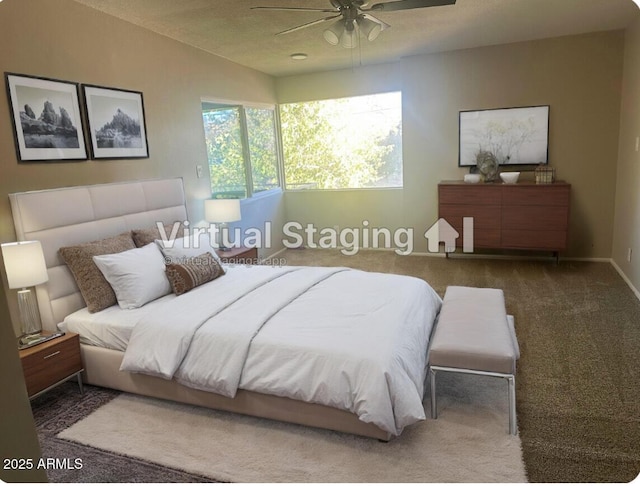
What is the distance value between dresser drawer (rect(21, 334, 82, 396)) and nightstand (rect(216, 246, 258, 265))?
5.81 ft

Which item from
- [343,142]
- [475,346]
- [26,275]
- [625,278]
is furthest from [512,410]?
[343,142]

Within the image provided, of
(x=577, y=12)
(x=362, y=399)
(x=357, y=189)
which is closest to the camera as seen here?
(x=362, y=399)

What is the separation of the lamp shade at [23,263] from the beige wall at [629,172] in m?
4.96

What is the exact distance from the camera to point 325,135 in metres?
6.53

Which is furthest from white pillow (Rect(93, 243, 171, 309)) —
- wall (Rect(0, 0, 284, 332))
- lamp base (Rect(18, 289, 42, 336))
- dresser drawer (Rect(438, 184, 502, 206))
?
dresser drawer (Rect(438, 184, 502, 206))

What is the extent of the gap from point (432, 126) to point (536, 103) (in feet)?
4.11

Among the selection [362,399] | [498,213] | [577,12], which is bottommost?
[362,399]

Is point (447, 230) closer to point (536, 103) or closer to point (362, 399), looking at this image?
point (536, 103)

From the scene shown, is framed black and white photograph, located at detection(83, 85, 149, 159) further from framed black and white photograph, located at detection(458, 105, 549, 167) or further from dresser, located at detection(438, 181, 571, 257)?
framed black and white photograph, located at detection(458, 105, 549, 167)

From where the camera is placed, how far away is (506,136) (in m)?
5.37

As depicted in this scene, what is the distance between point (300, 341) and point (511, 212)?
12.6ft

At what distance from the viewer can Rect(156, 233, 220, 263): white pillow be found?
3.41 metres

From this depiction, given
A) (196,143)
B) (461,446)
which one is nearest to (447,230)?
(196,143)

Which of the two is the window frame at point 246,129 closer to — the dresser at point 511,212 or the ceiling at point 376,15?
the ceiling at point 376,15
